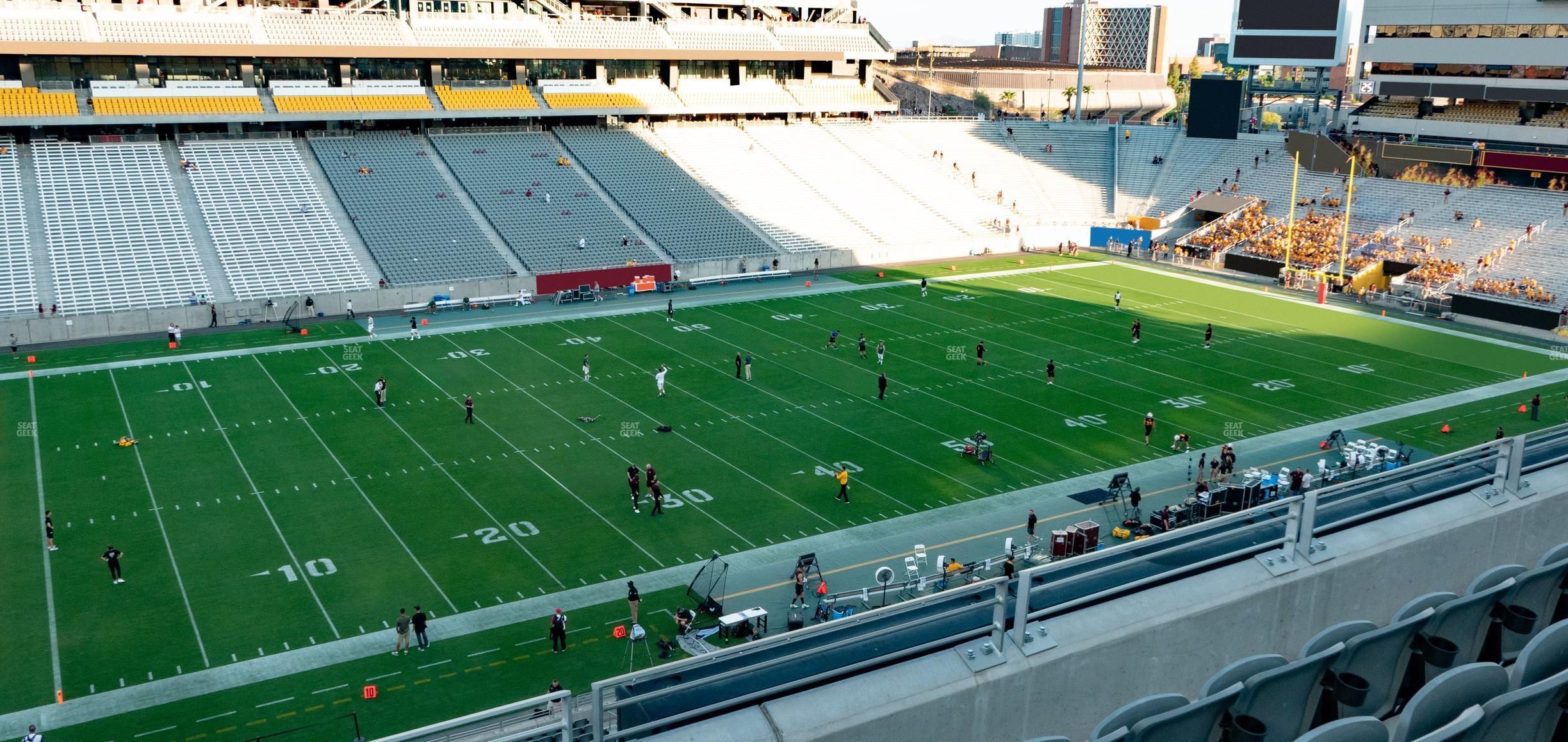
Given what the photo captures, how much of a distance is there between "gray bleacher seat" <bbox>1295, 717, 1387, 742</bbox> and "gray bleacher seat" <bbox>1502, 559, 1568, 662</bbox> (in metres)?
3.13

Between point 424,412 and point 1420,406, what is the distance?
1165 inches

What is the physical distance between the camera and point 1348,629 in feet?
26.0

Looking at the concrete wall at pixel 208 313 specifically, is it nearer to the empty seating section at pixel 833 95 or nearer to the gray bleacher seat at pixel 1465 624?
the empty seating section at pixel 833 95

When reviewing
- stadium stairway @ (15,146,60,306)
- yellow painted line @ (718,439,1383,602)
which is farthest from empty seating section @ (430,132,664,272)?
yellow painted line @ (718,439,1383,602)

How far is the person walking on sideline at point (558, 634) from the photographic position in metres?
20.0

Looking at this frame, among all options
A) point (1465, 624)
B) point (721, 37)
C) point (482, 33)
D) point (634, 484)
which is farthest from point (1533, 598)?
point (721, 37)

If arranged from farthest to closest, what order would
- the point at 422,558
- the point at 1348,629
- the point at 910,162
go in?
the point at 910,162, the point at 422,558, the point at 1348,629

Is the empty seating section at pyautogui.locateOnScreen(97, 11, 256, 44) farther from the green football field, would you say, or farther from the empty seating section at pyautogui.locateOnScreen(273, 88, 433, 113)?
the green football field

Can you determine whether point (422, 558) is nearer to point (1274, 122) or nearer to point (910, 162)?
point (910, 162)

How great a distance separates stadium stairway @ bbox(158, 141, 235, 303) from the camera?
46500 mm

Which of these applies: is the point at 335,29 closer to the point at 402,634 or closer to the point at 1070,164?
the point at 1070,164

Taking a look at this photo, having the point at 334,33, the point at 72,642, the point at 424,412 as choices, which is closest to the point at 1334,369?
the point at 424,412

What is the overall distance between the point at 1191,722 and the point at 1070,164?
7391 centimetres

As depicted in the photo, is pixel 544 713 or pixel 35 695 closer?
pixel 544 713
